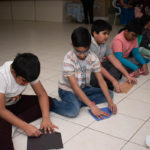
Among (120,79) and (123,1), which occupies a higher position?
(123,1)

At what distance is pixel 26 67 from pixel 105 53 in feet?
3.72

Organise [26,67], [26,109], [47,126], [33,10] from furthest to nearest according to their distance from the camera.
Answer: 1. [33,10]
2. [26,109]
3. [47,126]
4. [26,67]

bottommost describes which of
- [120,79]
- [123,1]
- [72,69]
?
[120,79]

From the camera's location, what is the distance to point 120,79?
247 centimetres

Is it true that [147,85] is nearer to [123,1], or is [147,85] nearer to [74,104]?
[74,104]

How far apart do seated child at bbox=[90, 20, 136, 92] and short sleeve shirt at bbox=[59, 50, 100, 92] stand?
0.90 feet

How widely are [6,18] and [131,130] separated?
832 cm

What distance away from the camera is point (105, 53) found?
7.11 ft

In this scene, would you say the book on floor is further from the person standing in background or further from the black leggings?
the person standing in background

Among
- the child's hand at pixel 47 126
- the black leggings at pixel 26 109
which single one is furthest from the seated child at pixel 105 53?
the child's hand at pixel 47 126

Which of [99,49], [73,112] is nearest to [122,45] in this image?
[99,49]

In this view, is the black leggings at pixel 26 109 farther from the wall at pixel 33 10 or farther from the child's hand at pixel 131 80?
the wall at pixel 33 10

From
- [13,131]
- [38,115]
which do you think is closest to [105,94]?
[38,115]

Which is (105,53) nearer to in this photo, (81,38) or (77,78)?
(77,78)
